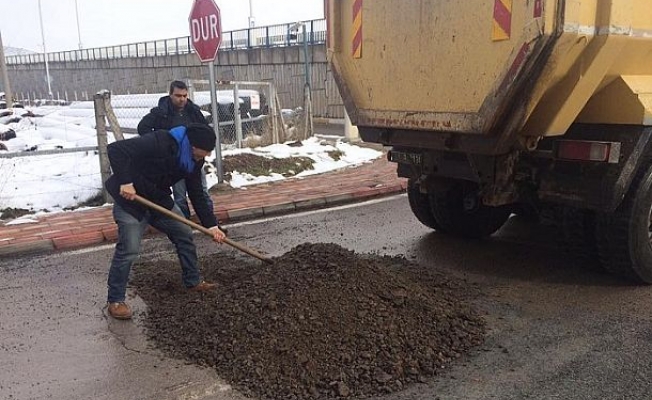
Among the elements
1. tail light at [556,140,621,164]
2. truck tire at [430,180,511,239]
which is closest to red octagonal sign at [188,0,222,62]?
truck tire at [430,180,511,239]

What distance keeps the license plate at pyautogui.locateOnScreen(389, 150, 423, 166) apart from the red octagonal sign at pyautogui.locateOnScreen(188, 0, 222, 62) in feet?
10.9

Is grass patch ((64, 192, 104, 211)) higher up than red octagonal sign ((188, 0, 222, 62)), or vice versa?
red octagonal sign ((188, 0, 222, 62))

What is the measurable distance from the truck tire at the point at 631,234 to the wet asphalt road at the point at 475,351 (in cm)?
20

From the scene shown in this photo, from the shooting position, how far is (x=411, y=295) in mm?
3967

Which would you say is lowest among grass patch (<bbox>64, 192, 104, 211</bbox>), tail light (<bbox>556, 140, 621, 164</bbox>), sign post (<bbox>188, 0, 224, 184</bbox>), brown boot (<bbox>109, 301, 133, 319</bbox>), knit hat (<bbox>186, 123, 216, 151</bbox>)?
brown boot (<bbox>109, 301, 133, 319</bbox>)

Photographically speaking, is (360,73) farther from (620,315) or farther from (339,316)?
(620,315)

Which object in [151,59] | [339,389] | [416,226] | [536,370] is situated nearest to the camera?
[339,389]

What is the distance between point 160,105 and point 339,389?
13.3 feet

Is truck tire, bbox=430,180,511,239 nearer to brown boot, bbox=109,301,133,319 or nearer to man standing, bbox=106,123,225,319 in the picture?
man standing, bbox=106,123,225,319

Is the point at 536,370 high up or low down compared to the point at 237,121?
down

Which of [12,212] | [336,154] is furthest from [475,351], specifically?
[336,154]

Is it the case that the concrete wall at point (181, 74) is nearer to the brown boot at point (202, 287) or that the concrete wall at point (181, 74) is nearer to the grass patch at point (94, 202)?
the grass patch at point (94, 202)

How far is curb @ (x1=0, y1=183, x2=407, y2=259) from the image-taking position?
5770 millimetres

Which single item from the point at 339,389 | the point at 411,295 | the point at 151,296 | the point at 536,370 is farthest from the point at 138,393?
the point at 536,370
